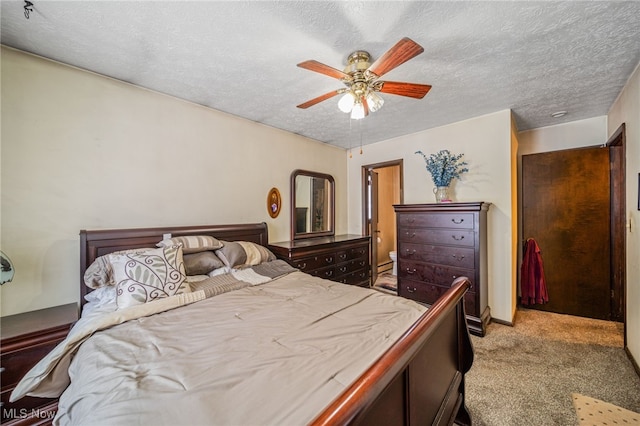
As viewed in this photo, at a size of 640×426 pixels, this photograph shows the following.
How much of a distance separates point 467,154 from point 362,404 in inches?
137

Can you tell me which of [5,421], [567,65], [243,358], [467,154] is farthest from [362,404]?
[467,154]

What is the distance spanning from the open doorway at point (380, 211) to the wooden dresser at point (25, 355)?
3915 mm

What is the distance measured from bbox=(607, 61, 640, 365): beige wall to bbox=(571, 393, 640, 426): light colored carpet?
2.15ft

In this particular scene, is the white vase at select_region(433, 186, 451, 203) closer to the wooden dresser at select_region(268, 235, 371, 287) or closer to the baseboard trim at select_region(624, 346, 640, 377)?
the wooden dresser at select_region(268, 235, 371, 287)

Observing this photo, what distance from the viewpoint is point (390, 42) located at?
1.75 meters

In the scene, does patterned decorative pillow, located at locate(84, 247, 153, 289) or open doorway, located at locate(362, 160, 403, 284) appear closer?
patterned decorative pillow, located at locate(84, 247, 153, 289)

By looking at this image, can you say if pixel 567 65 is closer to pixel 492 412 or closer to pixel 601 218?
pixel 601 218

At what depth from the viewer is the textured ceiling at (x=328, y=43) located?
1.48 meters

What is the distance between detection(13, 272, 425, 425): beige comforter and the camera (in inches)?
31.7

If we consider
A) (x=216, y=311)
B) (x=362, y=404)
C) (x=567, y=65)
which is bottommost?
(x=216, y=311)

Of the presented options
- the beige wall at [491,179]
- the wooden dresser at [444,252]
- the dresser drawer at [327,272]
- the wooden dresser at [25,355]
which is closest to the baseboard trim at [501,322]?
the beige wall at [491,179]

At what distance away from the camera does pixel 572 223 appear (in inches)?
127

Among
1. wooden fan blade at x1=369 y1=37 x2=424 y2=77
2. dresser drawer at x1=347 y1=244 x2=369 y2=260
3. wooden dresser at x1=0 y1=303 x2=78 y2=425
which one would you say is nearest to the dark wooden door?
dresser drawer at x1=347 y1=244 x2=369 y2=260

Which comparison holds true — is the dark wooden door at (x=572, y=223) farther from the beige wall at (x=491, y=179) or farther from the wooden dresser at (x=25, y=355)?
the wooden dresser at (x=25, y=355)
